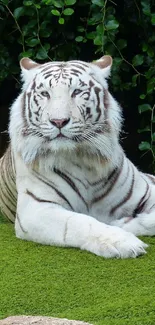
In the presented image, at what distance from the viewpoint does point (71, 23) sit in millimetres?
7062

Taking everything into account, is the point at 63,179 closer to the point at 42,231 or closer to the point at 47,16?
the point at 42,231

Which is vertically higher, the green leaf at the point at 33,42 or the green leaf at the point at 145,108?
the green leaf at the point at 33,42

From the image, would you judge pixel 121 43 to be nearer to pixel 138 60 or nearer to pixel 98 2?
pixel 138 60

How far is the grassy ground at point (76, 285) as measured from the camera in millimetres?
3729

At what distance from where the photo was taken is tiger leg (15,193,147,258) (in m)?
4.60

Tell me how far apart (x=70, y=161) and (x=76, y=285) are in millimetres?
1231

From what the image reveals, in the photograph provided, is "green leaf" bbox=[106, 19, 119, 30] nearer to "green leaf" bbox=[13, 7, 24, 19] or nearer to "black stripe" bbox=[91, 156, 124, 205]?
"green leaf" bbox=[13, 7, 24, 19]

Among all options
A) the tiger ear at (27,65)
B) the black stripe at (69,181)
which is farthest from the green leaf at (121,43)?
the black stripe at (69,181)

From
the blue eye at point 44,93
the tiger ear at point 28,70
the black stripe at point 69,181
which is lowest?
the black stripe at point 69,181

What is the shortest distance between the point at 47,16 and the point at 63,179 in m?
1.96

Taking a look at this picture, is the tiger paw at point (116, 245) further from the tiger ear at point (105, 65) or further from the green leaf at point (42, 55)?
the green leaf at point (42, 55)

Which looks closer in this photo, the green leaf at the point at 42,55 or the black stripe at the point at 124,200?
the black stripe at the point at 124,200

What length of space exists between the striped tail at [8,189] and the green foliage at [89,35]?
47.3 inches

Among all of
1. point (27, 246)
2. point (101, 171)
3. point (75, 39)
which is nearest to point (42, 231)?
point (27, 246)
